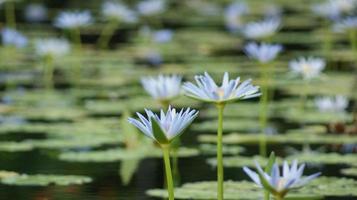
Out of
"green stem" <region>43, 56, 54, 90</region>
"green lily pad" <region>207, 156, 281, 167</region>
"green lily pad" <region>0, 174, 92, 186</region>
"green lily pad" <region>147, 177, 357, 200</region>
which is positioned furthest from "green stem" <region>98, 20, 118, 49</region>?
"green lily pad" <region>147, 177, 357, 200</region>

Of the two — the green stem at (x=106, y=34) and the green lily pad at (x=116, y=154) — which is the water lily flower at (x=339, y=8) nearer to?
the green stem at (x=106, y=34)

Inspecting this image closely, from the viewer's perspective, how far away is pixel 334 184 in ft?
Answer: 10.9

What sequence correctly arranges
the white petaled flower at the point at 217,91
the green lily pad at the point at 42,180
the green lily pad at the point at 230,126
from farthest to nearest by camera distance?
the green lily pad at the point at 230,126 < the green lily pad at the point at 42,180 < the white petaled flower at the point at 217,91

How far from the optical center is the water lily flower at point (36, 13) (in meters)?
9.33

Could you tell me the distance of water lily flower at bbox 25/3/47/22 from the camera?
933 centimetres

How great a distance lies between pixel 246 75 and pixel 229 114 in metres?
1.27


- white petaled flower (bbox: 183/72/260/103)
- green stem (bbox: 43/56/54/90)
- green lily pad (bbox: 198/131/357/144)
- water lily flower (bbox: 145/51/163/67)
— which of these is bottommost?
green lily pad (bbox: 198/131/357/144)

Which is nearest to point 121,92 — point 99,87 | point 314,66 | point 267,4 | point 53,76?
point 99,87

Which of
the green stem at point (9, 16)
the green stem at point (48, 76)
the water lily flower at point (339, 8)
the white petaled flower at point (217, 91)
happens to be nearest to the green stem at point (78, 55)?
the green stem at point (48, 76)

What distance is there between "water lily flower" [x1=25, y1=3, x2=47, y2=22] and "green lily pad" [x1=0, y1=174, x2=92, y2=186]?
5.89 meters

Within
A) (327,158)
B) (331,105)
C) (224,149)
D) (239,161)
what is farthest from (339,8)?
(239,161)

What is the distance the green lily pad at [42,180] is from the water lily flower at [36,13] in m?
5.89

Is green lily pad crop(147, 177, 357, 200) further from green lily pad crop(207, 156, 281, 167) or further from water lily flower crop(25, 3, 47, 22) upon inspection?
water lily flower crop(25, 3, 47, 22)

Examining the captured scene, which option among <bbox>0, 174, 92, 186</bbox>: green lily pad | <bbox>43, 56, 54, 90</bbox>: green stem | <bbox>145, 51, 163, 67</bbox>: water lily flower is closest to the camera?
<bbox>0, 174, 92, 186</bbox>: green lily pad
